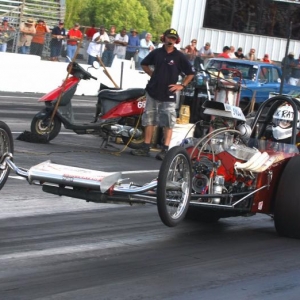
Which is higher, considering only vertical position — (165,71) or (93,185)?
(165,71)

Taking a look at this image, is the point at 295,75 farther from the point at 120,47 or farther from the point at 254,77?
the point at 120,47

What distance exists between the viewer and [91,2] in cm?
6266

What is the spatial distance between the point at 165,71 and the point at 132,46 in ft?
50.2

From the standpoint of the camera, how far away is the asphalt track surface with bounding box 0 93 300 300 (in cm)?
615

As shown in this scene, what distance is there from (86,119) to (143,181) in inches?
316

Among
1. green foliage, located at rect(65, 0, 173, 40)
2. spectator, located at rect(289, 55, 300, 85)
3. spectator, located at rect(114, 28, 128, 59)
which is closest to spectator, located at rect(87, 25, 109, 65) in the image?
spectator, located at rect(114, 28, 128, 59)

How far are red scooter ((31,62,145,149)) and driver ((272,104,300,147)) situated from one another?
483cm

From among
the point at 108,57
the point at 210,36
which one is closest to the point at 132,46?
the point at 108,57

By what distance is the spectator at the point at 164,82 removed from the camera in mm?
13031

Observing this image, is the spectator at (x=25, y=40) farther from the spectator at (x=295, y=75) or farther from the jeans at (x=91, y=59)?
the spectator at (x=295, y=75)

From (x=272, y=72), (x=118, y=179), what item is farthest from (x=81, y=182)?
(x=272, y=72)

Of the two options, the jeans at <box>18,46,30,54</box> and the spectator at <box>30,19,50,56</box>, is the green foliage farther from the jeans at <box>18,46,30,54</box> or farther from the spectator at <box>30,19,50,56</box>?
the jeans at <box>18,46,30,54</box>

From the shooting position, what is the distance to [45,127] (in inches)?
562

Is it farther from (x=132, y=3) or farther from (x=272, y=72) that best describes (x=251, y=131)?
(x=132, y=3)
